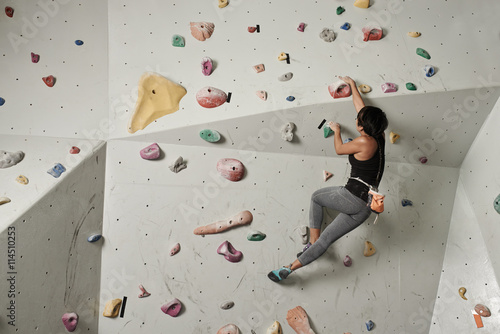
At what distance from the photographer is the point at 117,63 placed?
2500 millimetres

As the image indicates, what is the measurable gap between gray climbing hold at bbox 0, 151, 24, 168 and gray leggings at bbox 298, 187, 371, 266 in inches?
64.2

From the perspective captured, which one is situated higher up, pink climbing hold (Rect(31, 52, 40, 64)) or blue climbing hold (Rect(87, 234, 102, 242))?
pink climbing hold (Rect(31, 52, 40, 64))

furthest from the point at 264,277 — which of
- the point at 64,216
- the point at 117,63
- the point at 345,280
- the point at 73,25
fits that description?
the point at 73,25

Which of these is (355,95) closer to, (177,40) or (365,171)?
(365,171)

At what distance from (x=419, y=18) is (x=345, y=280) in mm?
1719

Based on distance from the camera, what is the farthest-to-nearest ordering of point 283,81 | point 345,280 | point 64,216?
point 345,280 → point 283,81 → point 64,216

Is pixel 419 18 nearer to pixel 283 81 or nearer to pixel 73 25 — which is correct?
pixel 283 81

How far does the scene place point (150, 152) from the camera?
251 cm

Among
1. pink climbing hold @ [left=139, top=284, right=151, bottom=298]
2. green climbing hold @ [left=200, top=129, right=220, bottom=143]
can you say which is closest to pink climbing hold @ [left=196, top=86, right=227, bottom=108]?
green climbing hold @ [left=200, top=129, right=220, bottom=143]

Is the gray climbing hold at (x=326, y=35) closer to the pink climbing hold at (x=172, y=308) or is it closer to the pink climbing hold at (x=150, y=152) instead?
the pink climbing hold at (x=150, y=152)

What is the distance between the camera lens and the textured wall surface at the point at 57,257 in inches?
87.0

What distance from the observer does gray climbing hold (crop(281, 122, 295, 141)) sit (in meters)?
2.63

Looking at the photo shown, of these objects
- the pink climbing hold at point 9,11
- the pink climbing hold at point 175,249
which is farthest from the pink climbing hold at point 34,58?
the pink climbing hold at point 175,249

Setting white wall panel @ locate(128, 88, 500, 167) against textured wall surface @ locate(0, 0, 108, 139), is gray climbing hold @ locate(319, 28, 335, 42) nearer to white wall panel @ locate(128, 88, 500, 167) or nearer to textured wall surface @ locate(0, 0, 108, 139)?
white wall panel @ locate(128, 88, 500, 167)
